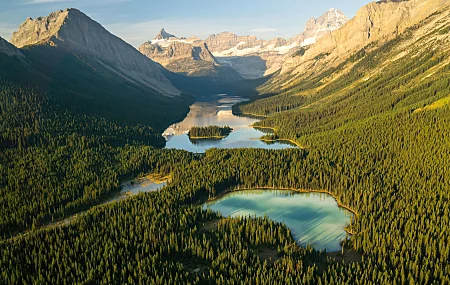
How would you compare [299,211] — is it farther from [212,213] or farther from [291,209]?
[212,213]

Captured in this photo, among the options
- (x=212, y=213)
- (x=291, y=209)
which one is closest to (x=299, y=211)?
(x=291, y=209)

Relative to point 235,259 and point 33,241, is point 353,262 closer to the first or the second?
point 235,259

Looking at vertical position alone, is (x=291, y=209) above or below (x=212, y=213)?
below

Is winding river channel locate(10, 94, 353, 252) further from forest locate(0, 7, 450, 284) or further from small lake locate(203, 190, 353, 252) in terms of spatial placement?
forest locate(0, 7, 450, 284)

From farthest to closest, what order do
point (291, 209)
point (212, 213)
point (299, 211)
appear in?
point (291, 209) < point (299, 211) < point (212, 213)

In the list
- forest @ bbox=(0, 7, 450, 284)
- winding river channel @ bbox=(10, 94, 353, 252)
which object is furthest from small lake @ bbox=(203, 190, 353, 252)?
forest @ bbox=(0, 7, 450, 284)

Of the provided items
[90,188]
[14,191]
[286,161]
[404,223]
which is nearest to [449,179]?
[404,223]

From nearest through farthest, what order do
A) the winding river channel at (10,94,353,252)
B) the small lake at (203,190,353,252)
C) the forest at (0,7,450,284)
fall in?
the forest at (0,7,450,284) → the small lake at (203,190,353,252) → the winding river channel at (10,94,353,252)
